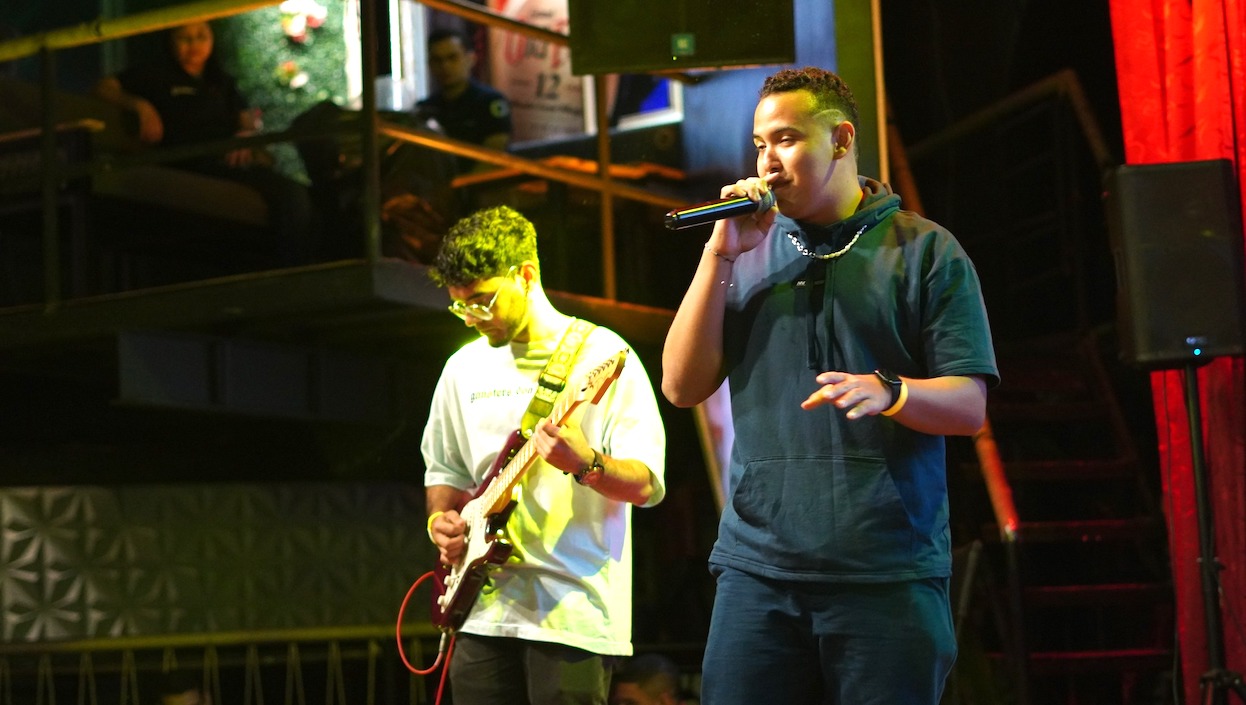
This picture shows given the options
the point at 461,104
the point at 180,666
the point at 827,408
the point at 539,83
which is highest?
the point at 539,83

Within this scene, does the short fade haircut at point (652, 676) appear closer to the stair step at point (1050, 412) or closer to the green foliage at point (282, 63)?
the stair step at point (1050, 412)

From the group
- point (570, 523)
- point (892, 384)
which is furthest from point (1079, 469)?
point (892, 384)

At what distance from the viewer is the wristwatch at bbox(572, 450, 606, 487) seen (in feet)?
10.3

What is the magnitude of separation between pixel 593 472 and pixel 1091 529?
371 centimetres

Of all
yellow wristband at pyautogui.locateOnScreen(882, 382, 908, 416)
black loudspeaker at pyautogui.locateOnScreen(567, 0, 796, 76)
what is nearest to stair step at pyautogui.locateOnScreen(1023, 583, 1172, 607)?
black loudspeaker at pyautogui.locateOnScreen(567, 0, 796, 76)

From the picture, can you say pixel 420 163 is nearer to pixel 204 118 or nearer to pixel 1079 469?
pixel 204 118

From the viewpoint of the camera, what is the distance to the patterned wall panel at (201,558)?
6828mm

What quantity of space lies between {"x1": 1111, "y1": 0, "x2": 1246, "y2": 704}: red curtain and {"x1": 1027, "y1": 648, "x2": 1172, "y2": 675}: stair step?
2.57 ft

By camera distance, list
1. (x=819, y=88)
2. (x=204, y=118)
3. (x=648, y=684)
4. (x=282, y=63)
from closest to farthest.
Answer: (x=819, y=88) → (x=648, y=684) → (x=204, y=118) → (x=282, y=63)

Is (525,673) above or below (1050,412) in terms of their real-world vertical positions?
below

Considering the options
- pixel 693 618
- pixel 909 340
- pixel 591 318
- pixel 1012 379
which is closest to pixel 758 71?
pixel 591 318

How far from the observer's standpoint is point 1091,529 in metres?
6.17

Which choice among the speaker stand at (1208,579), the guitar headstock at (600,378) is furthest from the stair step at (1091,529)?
the guitar headstock at (600,378)

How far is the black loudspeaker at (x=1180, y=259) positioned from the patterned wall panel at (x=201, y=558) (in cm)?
453
